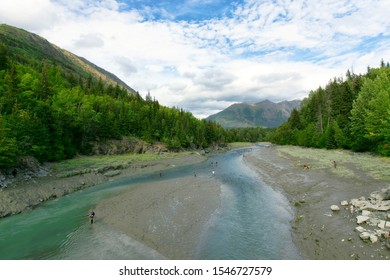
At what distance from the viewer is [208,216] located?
28016 millimetres

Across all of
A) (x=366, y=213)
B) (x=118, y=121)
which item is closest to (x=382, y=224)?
(x=366, y=213)

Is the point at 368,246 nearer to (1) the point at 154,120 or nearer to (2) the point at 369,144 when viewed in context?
(2) the point at 369,144

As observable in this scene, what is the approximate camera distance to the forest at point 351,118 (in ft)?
182

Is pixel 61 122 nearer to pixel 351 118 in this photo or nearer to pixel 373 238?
pixel 373 238

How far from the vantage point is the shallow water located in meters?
19.7

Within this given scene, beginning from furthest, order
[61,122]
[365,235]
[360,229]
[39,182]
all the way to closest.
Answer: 1. [61,122]
2. [39,182]
3. [360,229]
4. [365,235]

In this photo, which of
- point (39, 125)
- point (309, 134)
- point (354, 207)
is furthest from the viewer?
point (309, 134)

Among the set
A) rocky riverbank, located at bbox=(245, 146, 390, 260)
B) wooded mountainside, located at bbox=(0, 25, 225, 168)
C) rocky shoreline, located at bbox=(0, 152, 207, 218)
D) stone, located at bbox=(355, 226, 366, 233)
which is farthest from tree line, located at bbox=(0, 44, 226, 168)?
stone, located at bbox=(355, 226, 366, 233)

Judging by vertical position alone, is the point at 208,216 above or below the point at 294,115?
below

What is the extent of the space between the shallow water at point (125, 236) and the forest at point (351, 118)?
3710 cm

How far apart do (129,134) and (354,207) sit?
9451 cm

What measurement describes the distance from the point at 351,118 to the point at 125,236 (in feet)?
234

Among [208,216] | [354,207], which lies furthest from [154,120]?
[354,207]

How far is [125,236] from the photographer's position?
23031 mm
